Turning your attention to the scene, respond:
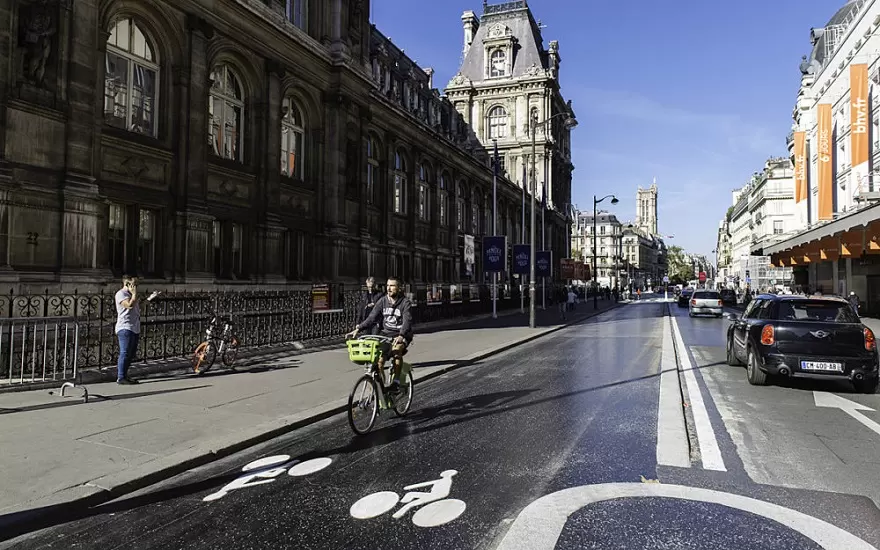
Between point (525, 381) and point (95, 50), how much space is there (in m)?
13.8

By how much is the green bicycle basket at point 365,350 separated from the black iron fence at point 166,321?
546 cm

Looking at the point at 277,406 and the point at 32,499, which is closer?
the point at 32,499

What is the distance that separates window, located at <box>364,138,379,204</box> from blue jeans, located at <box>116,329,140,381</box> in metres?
20.8

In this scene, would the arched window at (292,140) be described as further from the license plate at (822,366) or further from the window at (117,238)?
the license plate at (822,366)

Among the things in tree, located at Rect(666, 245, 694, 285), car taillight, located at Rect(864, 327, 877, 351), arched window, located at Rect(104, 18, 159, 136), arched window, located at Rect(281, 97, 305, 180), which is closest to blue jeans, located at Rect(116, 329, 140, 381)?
arched window, located at Rect(104, 18, 159, 136)

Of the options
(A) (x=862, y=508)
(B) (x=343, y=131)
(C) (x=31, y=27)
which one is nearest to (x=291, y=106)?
(B) (x=343, y=131)

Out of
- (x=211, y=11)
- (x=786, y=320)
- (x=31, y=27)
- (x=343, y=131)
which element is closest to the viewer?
(x=786, y=320)

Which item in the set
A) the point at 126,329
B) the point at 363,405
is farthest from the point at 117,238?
the point at 363,405

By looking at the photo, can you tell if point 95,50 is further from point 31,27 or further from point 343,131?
point 343,131

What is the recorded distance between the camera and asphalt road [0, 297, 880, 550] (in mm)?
4023

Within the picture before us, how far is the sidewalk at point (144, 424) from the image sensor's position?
5.04m

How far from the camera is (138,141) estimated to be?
52.4 ft

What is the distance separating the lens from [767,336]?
9.93m

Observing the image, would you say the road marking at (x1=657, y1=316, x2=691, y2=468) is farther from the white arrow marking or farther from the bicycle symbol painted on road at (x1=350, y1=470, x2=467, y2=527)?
the bicycle symbol painted on road at (x1=350, y1=470, x2=467, y2=527)
